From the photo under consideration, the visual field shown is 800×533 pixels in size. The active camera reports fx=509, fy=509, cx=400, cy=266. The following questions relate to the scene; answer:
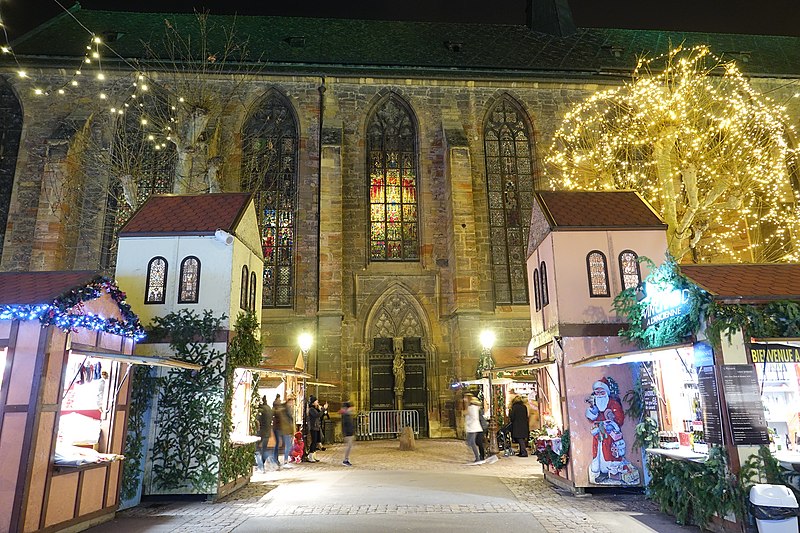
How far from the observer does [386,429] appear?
17.8 meters

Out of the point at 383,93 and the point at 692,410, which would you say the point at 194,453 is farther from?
the point at 383,93

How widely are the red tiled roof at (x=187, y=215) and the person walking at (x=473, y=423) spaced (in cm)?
677

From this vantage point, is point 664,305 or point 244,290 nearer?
point 664,305

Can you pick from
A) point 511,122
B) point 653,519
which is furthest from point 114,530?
point 511,122

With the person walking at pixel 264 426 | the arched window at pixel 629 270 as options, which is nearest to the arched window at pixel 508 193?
the arched window at pixel 629 270

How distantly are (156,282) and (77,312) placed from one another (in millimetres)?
2677

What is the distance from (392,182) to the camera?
20406mm

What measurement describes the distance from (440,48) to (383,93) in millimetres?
4643

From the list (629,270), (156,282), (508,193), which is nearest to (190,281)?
(156,282)

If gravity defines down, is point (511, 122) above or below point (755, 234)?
above

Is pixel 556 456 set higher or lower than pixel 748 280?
lower

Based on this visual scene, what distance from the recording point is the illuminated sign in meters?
6.69

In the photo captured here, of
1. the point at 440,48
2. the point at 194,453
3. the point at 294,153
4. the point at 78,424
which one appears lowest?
the point at 194,453

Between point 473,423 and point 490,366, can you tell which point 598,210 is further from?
point 490,366
